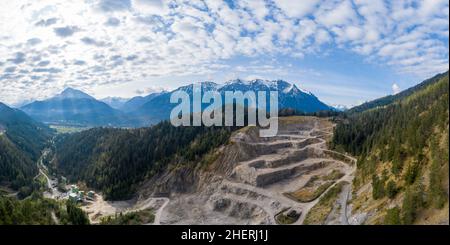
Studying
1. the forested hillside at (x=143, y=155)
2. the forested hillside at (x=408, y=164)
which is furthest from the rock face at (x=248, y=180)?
the forested hillside at (x=408, y=164)

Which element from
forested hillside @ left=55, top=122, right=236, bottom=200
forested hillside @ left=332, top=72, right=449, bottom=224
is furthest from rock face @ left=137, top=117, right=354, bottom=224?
forested hillside @ left=332, top=72, right=449, bottom=224

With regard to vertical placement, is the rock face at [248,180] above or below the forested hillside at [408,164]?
below

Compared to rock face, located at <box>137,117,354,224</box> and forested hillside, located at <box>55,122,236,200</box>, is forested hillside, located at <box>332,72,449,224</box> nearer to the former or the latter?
rock face, located at <box>137,117,354,224</box>

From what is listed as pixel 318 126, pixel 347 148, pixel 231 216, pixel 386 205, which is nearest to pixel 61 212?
pixel 231 216

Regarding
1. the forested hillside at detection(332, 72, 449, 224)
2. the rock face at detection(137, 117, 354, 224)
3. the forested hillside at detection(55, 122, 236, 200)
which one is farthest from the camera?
the forested hillside at detection(55, 122, 236, 200)

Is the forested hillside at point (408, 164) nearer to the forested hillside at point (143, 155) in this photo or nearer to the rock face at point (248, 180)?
the rock face at point (248, 180)
